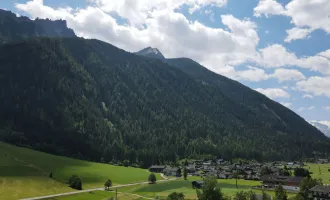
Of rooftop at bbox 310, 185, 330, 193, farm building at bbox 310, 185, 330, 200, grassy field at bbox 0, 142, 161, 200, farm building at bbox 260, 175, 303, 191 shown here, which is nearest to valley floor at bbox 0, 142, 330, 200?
grassy field at bbox 0, 142, 161, 200

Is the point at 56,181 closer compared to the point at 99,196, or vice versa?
the point at 99,196

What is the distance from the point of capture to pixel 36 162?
18238 cm

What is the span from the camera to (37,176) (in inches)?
5866

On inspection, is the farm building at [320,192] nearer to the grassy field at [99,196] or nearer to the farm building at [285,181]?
the farm building at [285,181]

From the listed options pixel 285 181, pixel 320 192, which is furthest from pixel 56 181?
pixel 285 181

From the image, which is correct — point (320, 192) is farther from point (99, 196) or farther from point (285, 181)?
point (99, 196)

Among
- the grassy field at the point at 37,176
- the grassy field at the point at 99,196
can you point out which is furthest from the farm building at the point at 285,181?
the grassy field at the point at 99,196

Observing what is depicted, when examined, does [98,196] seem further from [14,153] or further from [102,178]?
[14,153]

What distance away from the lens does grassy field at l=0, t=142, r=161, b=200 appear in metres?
126

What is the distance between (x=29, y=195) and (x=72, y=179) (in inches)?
1093

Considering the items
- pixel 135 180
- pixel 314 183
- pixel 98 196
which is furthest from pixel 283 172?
pixel 98 196

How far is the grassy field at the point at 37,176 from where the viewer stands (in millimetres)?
126125

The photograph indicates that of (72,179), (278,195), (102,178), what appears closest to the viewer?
(278,195)

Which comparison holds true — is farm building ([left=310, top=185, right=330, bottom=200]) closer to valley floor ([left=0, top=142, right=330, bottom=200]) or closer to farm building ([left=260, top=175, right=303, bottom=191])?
valley floor ([left=0, top=142, right=330, bottom=200])
